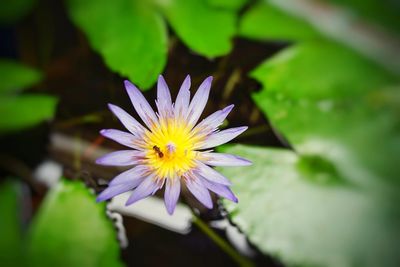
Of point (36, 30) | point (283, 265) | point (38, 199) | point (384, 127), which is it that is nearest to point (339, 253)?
point (283, 265)

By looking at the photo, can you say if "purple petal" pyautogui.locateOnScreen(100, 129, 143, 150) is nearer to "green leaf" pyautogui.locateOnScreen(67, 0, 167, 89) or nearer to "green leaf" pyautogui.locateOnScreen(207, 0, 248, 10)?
"green leaf" pyautogui.locateOnScreen(67, 0, 167, 89)

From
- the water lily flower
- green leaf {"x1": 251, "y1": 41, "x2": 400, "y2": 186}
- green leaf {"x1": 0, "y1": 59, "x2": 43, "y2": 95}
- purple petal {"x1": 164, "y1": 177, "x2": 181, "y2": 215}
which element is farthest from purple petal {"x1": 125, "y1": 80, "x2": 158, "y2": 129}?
green leaf {"x1": 0, "y1": 59, "x2": 43, "y2": 95}

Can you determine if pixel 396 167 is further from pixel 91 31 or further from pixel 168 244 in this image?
pixel 91 31

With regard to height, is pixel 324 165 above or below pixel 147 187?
above

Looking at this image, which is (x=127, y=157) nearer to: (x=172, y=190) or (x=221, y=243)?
(x=172, y=190)

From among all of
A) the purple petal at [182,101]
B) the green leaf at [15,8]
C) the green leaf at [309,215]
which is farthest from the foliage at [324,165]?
the green leaf at [15,8]

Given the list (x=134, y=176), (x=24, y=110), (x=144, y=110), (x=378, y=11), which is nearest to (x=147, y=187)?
(x=134, y=176)

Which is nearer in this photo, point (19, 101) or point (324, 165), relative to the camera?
point (324, 165)
